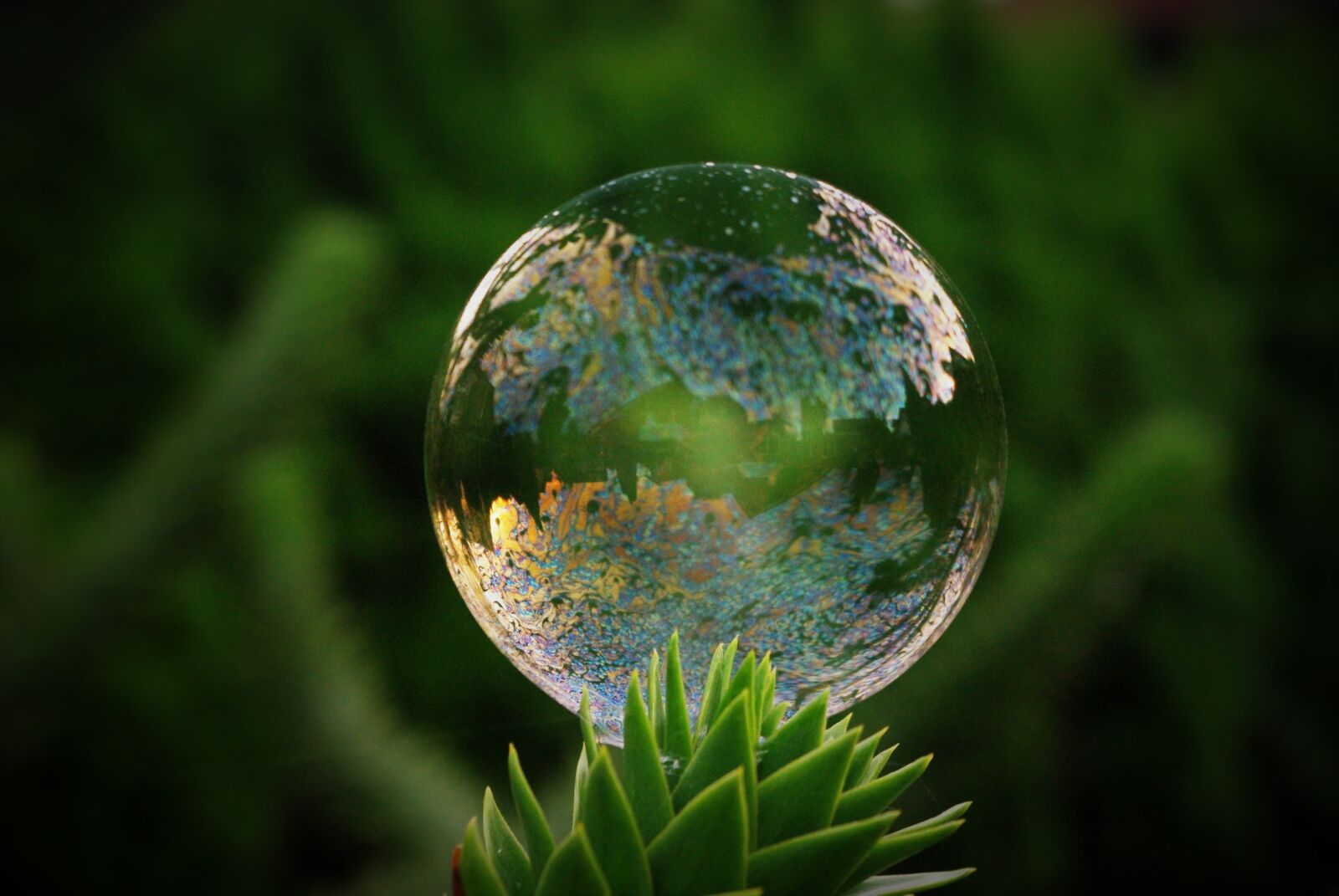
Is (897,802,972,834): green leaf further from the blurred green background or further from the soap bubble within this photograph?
the blurred green background

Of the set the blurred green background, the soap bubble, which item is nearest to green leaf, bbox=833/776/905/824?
the soap bubble

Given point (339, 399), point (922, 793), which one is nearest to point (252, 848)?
point (339, 399)

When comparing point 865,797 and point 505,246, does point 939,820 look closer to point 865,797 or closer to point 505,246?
point 865,797

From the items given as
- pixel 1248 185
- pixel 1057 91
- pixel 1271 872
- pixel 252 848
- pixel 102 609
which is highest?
pixel 1057 91

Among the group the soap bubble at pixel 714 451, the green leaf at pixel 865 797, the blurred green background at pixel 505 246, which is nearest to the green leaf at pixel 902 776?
the green leaf at pixel 865 797

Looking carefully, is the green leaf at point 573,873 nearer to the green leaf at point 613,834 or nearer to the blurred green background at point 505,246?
the green leaf at point 613,834

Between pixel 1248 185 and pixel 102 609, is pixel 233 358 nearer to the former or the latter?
pixel 102 609
